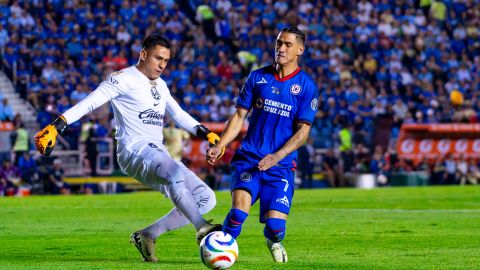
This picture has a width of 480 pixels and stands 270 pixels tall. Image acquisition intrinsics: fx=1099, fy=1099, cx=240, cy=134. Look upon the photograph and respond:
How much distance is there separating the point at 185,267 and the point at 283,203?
3.79ft

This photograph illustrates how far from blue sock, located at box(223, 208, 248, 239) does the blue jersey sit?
57 centimetres

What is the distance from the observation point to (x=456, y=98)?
38.2 m

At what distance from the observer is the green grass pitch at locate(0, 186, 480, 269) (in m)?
11.2

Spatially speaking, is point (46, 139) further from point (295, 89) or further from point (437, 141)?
point (437, 141)

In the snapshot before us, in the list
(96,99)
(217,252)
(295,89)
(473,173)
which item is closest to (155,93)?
(96,99)

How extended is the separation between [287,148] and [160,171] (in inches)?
50.8

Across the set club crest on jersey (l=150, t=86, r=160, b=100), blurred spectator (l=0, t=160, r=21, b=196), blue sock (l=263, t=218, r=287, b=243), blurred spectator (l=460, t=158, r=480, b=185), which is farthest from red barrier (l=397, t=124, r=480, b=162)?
blue sock (l=263, t=218, r=287, b=243)


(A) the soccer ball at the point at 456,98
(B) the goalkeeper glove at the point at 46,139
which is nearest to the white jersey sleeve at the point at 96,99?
(B) the goalkeeper glove at the point at 46,139

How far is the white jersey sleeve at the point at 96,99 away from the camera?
1059 cm

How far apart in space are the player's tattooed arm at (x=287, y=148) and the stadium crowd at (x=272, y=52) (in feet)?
63.2

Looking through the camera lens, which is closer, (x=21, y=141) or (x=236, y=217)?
(x=236, y=217)

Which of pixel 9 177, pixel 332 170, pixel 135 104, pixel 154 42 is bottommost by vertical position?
pixel 332 170

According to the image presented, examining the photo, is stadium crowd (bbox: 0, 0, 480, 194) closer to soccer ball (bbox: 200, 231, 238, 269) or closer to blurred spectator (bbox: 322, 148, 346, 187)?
blurred spectator (bbox: 322, 148, 346, 187)

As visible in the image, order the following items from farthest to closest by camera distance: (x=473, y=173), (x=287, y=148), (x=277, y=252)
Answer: (x=473, y=173) → (x=277, y=252) → (x=287, y=148)
